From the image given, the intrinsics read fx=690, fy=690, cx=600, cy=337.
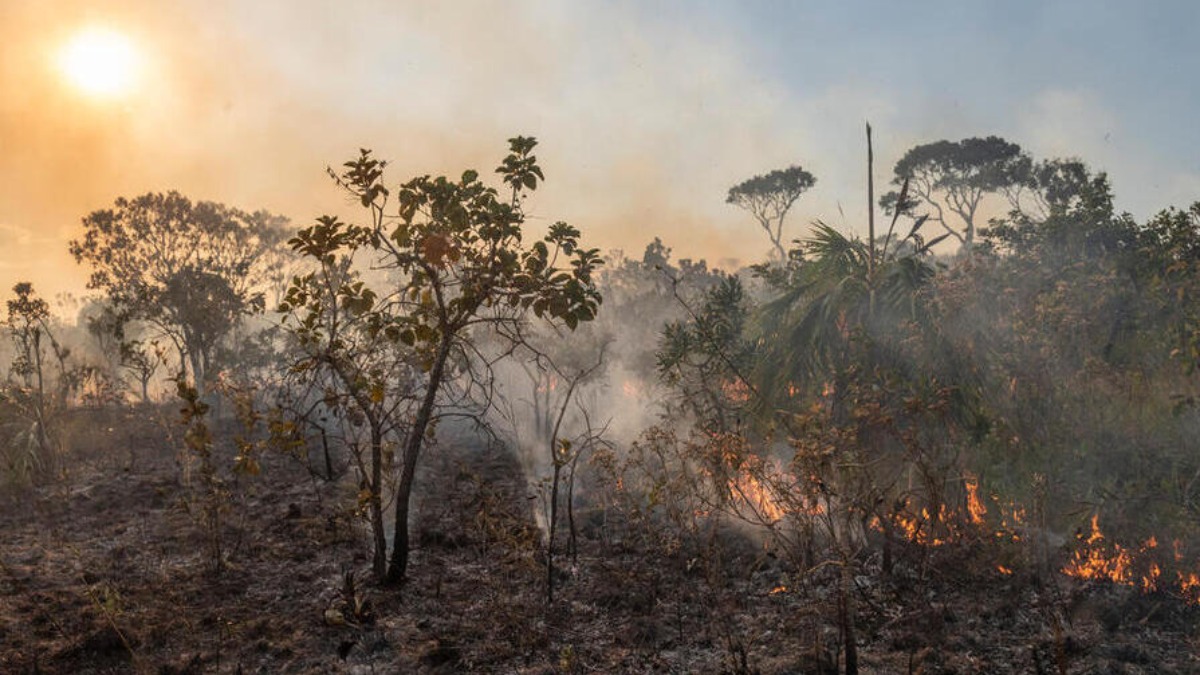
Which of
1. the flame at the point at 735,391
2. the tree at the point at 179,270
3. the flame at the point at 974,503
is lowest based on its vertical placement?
the flame at the point at 974,503

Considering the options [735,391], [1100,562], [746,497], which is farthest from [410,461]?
[1100,562]

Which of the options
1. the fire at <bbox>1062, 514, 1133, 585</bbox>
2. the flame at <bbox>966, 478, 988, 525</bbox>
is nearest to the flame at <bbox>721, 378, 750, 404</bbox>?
the flame at <bbox>966, 478, 988, 525</bbox>

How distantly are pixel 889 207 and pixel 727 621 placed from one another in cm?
4522

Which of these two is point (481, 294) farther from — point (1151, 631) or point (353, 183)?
point (1151, 631)

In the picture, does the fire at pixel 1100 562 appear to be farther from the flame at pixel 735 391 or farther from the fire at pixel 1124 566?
the flame at pixel 735 391

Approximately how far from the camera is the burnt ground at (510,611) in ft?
22.5

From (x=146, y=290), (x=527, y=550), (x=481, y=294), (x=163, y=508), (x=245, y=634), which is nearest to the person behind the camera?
(x=245, y=634)

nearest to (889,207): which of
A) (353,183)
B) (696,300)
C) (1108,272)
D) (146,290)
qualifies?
(696,300)

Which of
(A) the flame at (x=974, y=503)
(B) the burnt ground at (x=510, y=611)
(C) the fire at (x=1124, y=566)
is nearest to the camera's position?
(B) the burnt ground at (x=510, y=611)

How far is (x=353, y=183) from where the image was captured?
758 centimetres

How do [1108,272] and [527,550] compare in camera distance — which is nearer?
[527,550]

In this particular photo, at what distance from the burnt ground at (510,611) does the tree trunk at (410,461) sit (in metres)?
0.32

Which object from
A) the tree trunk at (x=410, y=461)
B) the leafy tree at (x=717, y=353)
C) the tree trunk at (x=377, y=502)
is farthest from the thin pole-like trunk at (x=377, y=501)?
the leafy tree at (x=717, y=353)

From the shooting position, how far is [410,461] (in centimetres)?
823
